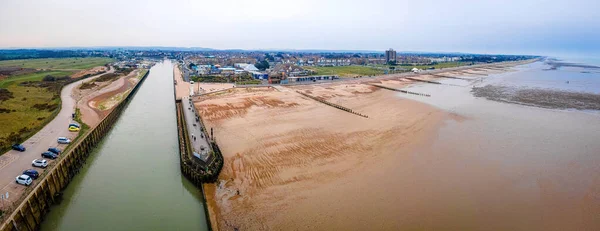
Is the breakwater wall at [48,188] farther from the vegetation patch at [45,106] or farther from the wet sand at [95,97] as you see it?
the vegetation patch at [45,106]

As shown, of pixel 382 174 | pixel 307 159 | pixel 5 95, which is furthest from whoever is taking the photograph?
pixel 5 95

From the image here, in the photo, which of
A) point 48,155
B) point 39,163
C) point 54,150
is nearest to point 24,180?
point 39,163

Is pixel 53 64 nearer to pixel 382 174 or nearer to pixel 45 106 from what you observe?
pixel 45 106

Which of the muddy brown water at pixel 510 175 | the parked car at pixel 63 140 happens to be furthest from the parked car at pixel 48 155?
the muddy brown water at pixel 510 175

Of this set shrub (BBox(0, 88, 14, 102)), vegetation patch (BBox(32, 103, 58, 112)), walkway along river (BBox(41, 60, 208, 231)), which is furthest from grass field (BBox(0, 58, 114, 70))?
walkway along river (BBox(41, 60, 208, 231))

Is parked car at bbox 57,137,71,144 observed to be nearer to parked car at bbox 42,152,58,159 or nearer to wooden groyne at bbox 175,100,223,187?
parked car at bbox 42,152,58,159
